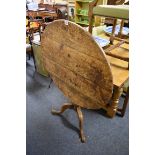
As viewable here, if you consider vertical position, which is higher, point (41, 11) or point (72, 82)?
point (41, 11)

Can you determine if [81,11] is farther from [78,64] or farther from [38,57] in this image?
[78,64]

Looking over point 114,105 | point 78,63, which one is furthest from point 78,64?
point 114,105

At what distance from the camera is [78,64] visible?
1157mm

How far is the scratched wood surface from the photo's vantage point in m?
1.02

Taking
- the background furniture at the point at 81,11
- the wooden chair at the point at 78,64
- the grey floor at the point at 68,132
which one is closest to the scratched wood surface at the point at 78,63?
the wooden chair at the point at 78,64

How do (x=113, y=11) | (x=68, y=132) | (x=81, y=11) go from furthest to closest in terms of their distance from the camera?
1. (x=81, y=11)
2. (x=68, y=132)
3. (x=113, y=11)

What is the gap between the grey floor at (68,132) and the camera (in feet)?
5.06

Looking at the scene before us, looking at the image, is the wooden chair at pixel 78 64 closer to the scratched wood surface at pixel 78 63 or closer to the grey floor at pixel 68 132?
the scratched wood surface at pixel 78 63
